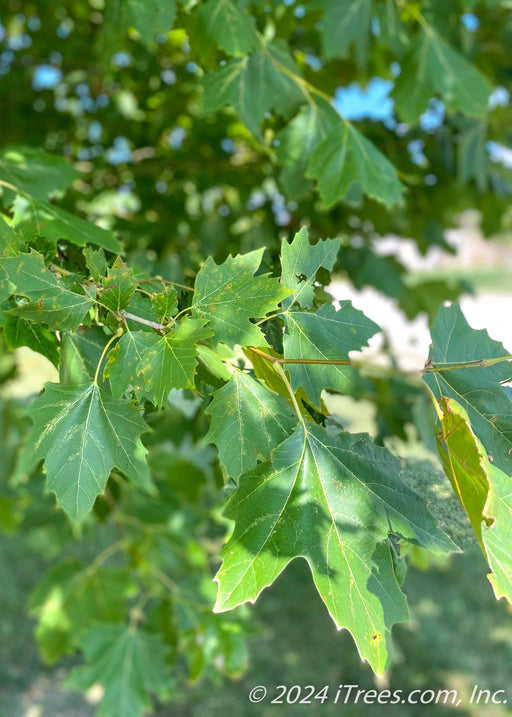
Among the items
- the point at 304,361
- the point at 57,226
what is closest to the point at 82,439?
the point at 304,361

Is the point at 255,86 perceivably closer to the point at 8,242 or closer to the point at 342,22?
the point at 342,22

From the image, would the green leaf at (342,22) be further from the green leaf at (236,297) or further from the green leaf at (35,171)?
the green leaf at (236,297)

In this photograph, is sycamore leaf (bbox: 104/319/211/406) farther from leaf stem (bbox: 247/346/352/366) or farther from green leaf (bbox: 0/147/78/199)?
green leaf (bbox: 0/147/78/199)

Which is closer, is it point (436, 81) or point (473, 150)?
point (436, 81)

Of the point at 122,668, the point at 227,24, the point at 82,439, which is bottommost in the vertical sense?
the point at 122,668

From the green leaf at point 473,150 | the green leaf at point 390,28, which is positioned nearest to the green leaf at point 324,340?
the green leaf at point 390,28

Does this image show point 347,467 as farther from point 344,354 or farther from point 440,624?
point 440,624

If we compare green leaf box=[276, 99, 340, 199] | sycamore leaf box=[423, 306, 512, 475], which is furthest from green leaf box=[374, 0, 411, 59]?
sycamore leaf box=[423, 306, 512, 475]
